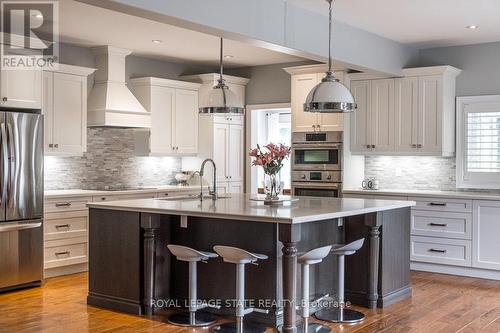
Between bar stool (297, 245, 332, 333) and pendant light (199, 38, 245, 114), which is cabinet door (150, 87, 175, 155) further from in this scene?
bar stool (297, 245, 332, 333)

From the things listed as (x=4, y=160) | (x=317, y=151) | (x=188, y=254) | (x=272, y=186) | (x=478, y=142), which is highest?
(x=478, y=142)

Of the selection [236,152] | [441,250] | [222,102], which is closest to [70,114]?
[222,102]

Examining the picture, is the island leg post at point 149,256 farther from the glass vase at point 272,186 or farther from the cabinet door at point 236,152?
the cabinet door at point 236,152

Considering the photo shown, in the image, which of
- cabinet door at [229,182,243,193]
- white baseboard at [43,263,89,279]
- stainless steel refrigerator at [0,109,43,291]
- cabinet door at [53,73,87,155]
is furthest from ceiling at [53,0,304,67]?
white baseboard at [43,263,89,279]

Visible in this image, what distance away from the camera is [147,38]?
6.82m

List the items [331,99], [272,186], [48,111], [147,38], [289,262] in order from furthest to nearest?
[147,38] → [48,111] → [272,186] → [331,99] → [289,262]

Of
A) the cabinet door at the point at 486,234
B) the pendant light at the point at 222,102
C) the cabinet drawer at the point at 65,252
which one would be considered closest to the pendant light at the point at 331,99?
the pendant light at the point at 222,102

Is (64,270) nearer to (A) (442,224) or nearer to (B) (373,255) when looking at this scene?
(B) (373,255)

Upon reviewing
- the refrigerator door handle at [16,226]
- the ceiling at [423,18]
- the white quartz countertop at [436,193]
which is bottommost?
the refrigerator door handle at [16,226]

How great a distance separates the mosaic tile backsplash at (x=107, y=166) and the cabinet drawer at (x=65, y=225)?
61 cm

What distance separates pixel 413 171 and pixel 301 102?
1.64 metres

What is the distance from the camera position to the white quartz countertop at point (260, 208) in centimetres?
434

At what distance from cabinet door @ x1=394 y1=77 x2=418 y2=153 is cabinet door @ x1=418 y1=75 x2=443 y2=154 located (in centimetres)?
6

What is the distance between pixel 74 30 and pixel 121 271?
2.72 metres
